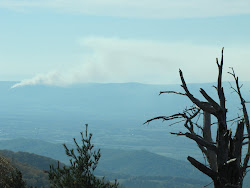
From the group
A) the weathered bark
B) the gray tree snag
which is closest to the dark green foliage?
the weathered bark

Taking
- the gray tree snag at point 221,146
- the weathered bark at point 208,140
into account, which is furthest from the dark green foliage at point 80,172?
the gray tree snag at point 221,146

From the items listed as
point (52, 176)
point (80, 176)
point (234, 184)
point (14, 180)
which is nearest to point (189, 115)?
point (234, 184)

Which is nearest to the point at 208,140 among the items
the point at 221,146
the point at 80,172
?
the point at 221,146

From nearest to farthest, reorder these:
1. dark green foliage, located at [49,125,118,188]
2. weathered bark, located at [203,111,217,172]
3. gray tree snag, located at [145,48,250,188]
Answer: gray tree snag, located at [145,48,250,188] < weathered bark, located at [203,111,217,172] < dark green foliage, located at [49,125,118,188]

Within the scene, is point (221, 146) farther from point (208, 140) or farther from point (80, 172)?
point (80, 172)

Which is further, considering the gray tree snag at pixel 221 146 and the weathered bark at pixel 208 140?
the weathered bark at pixel 208 140

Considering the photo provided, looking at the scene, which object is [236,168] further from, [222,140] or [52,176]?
[52,176]

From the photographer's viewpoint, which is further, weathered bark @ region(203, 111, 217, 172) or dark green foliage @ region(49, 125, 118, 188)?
dark green foliage @ region(49, 125, 118, 188)

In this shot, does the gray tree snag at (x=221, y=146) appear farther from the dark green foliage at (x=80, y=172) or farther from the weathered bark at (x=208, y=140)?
the dark green foliage at (x=80, y=172)

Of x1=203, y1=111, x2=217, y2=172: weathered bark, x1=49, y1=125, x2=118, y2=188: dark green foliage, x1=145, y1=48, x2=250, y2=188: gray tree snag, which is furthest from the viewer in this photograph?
x1=49, y1=125, x2=118, y2=188: dark green foliage

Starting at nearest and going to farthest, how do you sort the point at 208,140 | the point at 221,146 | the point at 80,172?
the point at 221,146
the point at 208,140
the point at 80,172

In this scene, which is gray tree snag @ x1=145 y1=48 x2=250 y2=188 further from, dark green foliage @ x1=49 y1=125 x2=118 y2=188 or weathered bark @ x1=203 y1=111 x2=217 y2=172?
dark green foliage @ x1=49 y1=125 x2=118 y2=188

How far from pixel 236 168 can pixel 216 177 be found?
583 mm

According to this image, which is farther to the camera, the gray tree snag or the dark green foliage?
the dark green foliage
